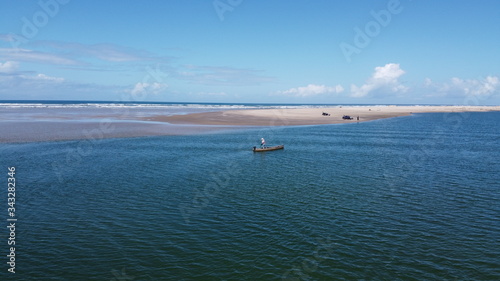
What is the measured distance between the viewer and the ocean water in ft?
56.4

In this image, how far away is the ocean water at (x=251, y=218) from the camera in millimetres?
17188

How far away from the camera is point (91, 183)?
32.2 meters

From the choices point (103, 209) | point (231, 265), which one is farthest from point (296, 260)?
point (103, 209)

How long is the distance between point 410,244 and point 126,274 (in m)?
15.8

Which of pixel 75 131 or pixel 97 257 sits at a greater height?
pixel 75 131

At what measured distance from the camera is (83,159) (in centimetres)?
4353

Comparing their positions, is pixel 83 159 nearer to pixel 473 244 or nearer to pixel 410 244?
pixel 410 244

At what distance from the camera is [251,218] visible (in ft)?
77.6

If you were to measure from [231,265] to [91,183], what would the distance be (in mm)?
20764

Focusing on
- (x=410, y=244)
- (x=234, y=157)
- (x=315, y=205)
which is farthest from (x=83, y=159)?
(x=410, y=244)

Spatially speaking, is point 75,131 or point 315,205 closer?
point 315,205

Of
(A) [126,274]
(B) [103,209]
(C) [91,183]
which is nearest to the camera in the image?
(A) [126,274]

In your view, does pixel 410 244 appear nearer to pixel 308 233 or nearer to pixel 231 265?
pixel 308 233

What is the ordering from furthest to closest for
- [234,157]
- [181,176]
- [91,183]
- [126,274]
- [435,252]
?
[234,157] → [181,176] → [91,183] → [435,252] → [126,274]
